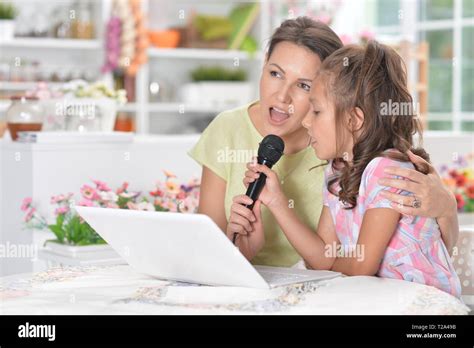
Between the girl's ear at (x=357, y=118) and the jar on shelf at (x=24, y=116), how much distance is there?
162 cm

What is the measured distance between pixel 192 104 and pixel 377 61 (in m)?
4.59

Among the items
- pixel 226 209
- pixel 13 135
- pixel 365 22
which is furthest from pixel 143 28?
pixel 226 209

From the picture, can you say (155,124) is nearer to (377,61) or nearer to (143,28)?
(143,28)

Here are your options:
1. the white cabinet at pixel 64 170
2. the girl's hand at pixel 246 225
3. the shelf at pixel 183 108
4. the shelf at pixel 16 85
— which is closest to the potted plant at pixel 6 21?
the shelf at pixel 16 85

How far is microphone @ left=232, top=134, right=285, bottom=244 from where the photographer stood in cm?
173

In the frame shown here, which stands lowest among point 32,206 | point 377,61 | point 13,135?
point 32,206

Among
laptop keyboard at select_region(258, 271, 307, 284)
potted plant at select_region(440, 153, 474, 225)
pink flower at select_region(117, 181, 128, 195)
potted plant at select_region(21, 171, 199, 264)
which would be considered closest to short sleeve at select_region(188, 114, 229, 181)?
potted plant at select_region(21, 171, 199, 264)

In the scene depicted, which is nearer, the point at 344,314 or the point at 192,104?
the point at 344,314

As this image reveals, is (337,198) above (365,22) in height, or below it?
below

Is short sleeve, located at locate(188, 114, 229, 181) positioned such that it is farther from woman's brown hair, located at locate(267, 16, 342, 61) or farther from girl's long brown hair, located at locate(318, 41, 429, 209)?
girl's long brown hair, located at locate(318, 41, 429, 209)

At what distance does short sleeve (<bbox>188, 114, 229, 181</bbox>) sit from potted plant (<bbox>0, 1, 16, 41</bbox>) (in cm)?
351

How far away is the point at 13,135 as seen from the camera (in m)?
3.12

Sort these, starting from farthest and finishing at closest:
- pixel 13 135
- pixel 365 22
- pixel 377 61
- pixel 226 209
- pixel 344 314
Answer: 1. pixel 365 22
2. pixel 13 135
3. pixel 226 209
4. pixel 377 61
5. pixel 344 314

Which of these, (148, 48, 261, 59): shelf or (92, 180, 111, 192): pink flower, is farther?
(148, 48, 261, 59): shelf
